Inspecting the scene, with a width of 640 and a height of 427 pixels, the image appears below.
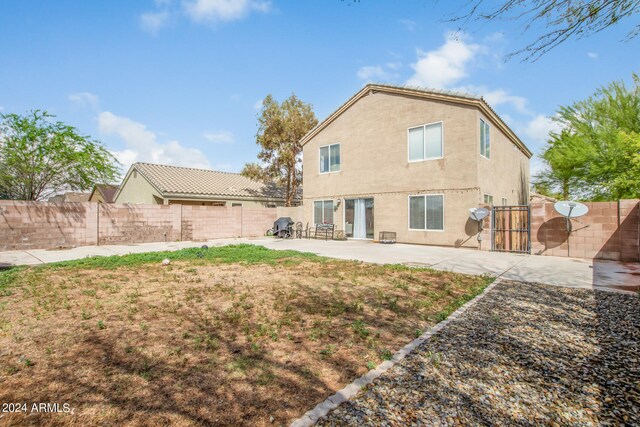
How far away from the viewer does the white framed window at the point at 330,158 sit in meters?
17.0

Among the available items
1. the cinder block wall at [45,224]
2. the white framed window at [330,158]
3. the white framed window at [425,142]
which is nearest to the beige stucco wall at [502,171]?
the white framed window at [425,142]

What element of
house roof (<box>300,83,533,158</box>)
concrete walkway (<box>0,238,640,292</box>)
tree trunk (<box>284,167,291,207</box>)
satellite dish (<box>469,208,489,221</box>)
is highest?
house roof (<box>300,83,533,158</box>)

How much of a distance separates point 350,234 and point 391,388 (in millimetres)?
13994

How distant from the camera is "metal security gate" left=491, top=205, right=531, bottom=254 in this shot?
10.9 metres

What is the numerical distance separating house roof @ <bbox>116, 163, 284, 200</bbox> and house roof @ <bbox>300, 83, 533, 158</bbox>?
7.90 metres

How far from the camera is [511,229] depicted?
11219 millimetres

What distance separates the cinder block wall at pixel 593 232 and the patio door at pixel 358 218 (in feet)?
23.0

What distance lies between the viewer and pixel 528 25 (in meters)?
3.49

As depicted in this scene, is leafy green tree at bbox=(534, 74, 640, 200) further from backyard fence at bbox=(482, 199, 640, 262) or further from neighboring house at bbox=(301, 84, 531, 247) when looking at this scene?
backyard fence at bbox=(482, 199, 640, 262)

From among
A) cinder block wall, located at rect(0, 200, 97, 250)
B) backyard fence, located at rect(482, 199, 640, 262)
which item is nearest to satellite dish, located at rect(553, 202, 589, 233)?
backyard fence, located at rect(482, 199, 640, 262)

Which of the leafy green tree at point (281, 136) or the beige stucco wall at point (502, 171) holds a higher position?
the leafy green tree at point (281, 136)

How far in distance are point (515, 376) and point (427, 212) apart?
11146mm

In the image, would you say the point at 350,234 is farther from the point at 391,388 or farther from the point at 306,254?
the point at 391,388

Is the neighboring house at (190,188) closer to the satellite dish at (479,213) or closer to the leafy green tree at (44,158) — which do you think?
the leafy green tree at (44,158)
